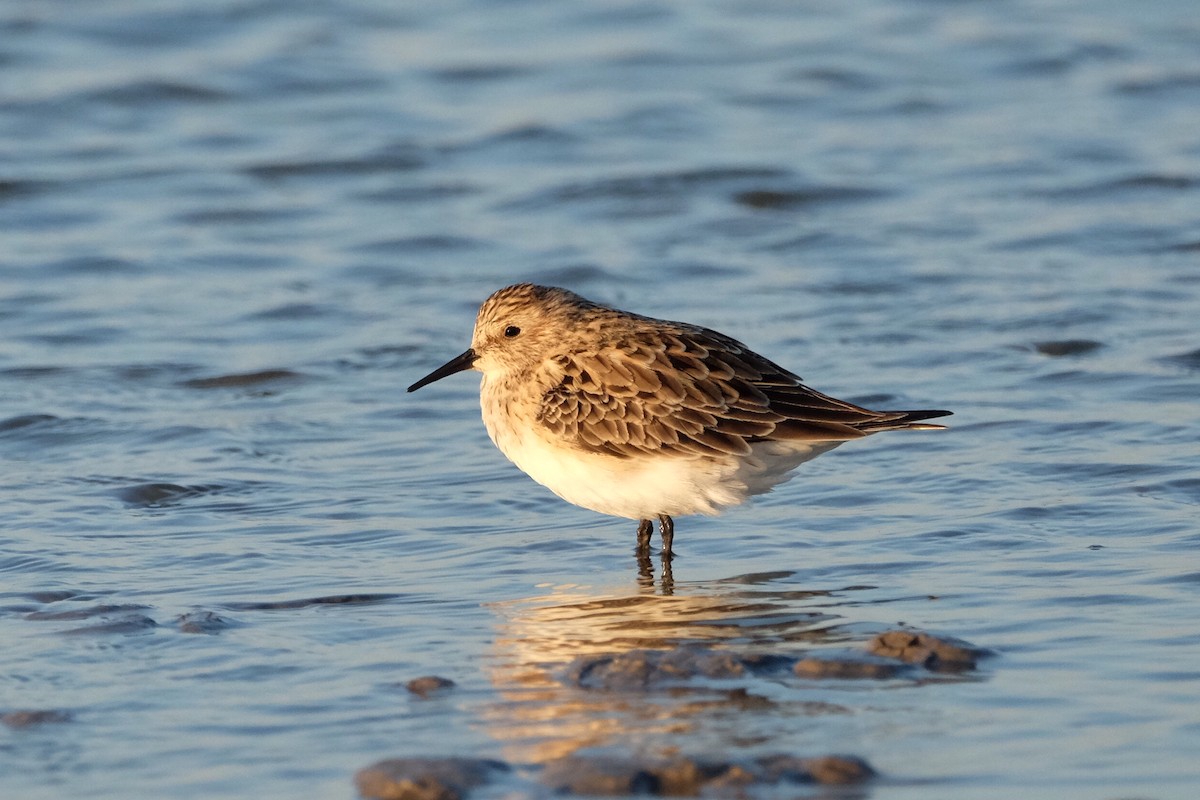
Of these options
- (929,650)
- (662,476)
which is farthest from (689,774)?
(662,476)

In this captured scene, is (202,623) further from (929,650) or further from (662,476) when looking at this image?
(929,650)

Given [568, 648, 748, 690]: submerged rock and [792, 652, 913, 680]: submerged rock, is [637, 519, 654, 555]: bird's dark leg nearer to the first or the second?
[568, 648, 748, 690]: submerged rock

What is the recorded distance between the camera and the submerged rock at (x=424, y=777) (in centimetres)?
503

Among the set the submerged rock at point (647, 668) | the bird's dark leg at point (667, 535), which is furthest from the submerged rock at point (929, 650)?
the bird's dark leg at point (667, 535)

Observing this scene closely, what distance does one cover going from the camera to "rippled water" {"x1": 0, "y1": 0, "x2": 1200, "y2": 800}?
5.75 m

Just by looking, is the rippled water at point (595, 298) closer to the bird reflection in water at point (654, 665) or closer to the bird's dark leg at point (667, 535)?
the bird reflection in water at point (654, 665)

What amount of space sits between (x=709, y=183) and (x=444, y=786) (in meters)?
11.1

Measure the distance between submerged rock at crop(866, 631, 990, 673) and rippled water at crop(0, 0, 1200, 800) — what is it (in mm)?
139

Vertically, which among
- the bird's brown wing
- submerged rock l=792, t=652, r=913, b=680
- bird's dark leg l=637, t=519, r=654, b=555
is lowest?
bird's dark leg l=637, t=519, r=654, b=555

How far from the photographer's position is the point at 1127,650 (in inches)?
247

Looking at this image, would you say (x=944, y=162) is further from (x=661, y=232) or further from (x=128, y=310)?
(x=128, y=310)

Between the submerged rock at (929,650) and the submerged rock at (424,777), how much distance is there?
1573 mm

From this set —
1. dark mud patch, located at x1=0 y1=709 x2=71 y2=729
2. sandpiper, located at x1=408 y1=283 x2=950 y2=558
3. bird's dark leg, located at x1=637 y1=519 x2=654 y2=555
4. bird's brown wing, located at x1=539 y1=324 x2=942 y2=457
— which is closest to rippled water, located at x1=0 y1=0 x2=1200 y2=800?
dark mud patch, located at x1=0 y1=709 x2=71 y2=729

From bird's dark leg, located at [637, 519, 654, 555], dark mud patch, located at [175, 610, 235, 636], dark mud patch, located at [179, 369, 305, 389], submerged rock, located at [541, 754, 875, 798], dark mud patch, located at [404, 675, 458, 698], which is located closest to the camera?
submerged rock, located at [541, 754, 875, 798]
